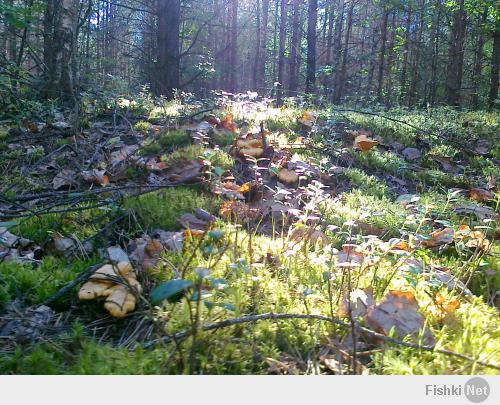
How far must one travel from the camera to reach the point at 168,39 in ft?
31.6

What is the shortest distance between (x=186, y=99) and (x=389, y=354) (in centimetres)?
689

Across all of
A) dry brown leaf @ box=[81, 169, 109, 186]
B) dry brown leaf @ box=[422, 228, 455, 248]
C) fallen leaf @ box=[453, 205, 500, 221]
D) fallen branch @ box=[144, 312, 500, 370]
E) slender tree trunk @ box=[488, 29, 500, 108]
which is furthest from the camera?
slender tree trunk @ box=[488, 29, 500, 108]

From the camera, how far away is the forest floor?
160cm

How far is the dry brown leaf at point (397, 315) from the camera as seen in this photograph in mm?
1780

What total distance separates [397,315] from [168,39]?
9.27m

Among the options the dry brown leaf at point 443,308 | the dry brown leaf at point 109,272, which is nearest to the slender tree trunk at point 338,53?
the dry brown leaf at point 443,308

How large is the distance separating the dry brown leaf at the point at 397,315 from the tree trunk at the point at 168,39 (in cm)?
844

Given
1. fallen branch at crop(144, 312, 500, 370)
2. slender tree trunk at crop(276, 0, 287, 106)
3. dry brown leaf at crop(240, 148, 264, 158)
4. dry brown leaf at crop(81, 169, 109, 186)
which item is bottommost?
fallen branch at crop(144, 312, 500, 370)

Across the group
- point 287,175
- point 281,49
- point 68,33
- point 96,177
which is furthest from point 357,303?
point 281,49

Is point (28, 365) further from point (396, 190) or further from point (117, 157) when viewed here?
point (396, 190)

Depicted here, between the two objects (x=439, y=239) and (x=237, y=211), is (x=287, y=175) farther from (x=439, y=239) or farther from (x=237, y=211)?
(x=439, y=239)

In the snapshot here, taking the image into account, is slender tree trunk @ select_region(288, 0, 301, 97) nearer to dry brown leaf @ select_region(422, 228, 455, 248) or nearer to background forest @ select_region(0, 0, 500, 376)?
background forest @ select_region(0, 0, 500, 376)

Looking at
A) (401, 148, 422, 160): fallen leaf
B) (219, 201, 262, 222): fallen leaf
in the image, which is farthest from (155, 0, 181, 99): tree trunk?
(219, 201, 262, 222): fallen leaf

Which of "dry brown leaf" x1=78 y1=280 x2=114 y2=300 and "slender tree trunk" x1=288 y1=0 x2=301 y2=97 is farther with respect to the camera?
"slender tree trunk" x1=288 y1=0 x2=301 y2=97
